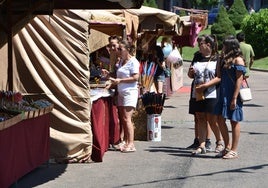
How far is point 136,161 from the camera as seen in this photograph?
10398 mm

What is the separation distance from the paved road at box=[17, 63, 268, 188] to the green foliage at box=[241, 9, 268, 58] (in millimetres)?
25520

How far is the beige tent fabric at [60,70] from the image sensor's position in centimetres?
985

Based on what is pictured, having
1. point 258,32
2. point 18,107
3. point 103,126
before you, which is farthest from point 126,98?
point 258,32

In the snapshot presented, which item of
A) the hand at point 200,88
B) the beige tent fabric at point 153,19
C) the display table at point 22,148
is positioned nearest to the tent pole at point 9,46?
the display table at point 22,148

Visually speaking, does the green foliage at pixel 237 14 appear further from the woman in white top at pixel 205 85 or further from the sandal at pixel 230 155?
the sandal at pixel 230 155

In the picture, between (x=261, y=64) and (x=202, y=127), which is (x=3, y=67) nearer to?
(x=202, y=127)

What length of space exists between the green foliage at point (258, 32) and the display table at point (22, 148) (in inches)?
1173

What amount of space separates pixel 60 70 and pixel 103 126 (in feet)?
4.62

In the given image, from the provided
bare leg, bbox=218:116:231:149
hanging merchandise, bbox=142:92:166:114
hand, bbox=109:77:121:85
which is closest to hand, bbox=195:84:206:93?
bare leg, bbox=218:116:231:149

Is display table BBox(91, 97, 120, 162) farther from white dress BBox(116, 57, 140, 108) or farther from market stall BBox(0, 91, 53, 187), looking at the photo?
market stall BBox(0, 91, 53, 187)

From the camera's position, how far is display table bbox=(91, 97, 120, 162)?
33.7ft

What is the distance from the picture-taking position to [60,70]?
9.87 m

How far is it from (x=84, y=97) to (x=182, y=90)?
1430 centimetres

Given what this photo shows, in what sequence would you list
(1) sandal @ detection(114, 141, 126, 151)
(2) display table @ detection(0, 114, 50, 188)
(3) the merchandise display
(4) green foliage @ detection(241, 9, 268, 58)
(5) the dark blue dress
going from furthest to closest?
1. (4) green foliage @ detection(241, 9, 268, 58)
2. (1) sandal @ detection(114, 141, 126, 151)
3. (5) the dark blue dress
4. (3) the merchandise display
5. (2) display table @ detection(0, 114, 50, 188)
